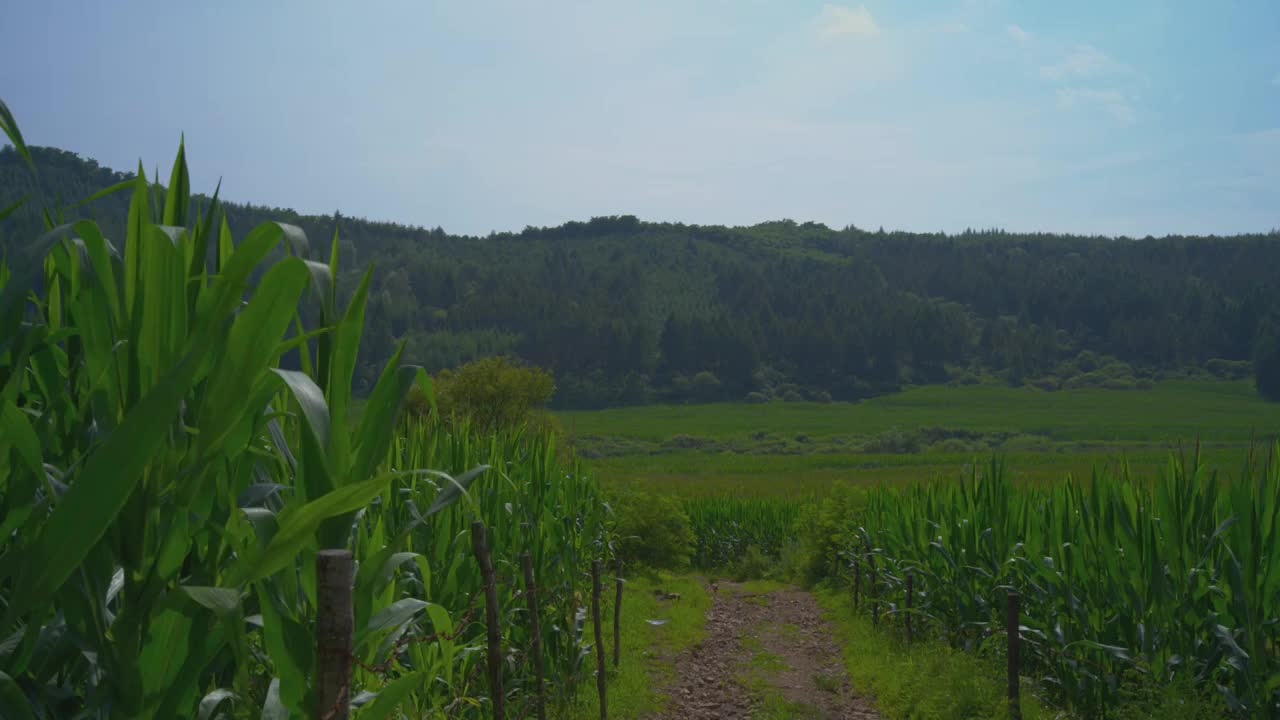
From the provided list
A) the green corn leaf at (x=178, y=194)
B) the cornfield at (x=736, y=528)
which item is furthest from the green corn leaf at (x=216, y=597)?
the cornfield at (x=736, y=528)

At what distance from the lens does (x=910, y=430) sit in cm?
8112

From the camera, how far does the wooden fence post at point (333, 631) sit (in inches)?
60.7

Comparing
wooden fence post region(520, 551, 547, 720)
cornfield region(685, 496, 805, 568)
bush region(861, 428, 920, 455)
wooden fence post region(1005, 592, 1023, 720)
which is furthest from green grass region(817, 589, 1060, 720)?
bush region(861, 428, 920, 455)

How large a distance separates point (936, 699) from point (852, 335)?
12482 cm

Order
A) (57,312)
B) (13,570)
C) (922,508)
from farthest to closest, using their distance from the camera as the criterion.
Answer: (922,508) < (57,312) < (13,570)

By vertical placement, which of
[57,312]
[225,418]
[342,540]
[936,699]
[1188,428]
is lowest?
[1188,428]

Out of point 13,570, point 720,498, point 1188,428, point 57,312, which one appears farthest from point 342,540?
point 1188,428

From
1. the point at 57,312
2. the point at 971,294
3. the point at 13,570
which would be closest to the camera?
the point at 13,570

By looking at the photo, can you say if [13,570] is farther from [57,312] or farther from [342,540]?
[57,312]

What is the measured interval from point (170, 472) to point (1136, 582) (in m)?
6.91

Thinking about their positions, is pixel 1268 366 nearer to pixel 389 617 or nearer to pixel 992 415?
pixel 992 415

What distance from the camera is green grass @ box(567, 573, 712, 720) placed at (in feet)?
28.0

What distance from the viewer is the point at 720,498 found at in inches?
1062

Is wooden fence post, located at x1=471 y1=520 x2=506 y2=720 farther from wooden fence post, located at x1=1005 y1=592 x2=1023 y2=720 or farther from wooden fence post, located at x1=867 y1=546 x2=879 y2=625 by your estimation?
wooden fence post, located at x1=867 y1=546 x2=879 y2=625
